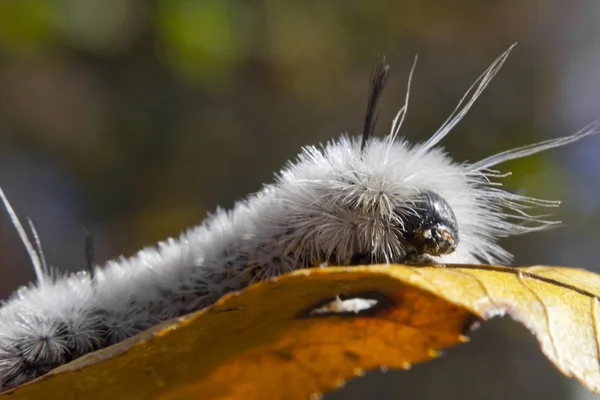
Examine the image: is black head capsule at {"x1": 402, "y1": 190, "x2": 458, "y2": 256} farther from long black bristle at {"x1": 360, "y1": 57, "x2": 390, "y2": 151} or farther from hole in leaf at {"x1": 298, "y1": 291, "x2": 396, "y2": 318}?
hole in leaf at {"x1": 298, "y1": 291, "x2": 396, "y2": 318}

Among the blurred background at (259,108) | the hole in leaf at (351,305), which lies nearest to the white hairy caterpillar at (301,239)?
the hole in leaf at (351,305)

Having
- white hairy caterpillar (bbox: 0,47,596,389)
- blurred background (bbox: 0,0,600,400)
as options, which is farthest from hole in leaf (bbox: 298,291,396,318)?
blurred background (bbox: 0,0,600,400)

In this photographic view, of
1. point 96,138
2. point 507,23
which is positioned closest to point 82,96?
point 96,138

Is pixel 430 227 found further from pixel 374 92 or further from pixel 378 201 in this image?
pixel 374 92

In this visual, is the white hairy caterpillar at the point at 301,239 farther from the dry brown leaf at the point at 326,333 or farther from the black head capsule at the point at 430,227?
the dry brown leaf at the point at 326,333

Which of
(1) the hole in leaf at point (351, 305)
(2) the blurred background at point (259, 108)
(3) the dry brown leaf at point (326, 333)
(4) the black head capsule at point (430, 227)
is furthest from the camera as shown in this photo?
(2) the blurred background at point (259, 108)

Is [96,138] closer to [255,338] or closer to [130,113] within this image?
[130,113]
